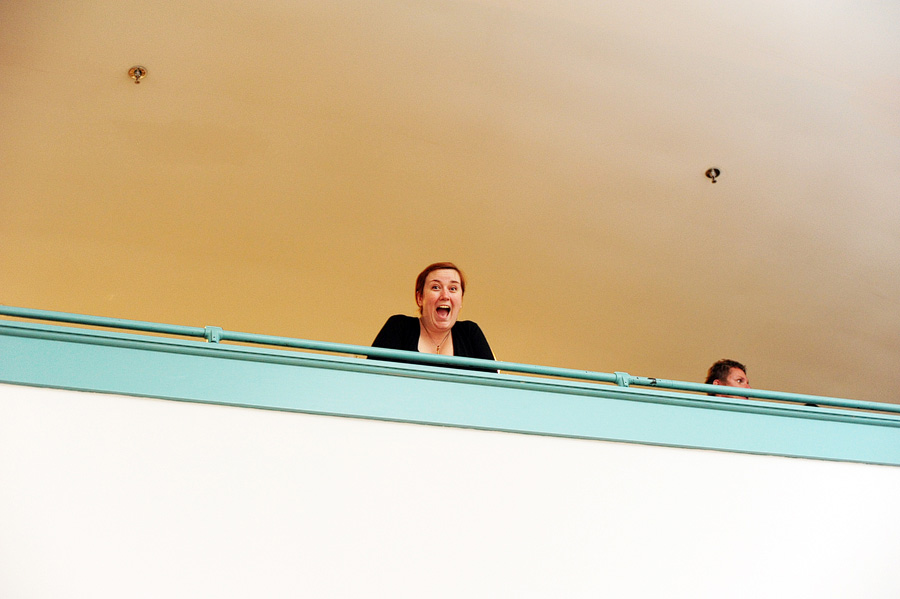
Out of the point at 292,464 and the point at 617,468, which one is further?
the point at 617,468

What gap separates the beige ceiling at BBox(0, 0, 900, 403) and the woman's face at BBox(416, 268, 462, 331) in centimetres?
187

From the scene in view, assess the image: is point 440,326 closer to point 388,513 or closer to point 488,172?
A: point 388,513

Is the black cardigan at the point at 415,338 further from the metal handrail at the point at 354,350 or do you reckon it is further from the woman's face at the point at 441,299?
the metal handrail at the point at 354,350

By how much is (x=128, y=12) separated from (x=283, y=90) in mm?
903

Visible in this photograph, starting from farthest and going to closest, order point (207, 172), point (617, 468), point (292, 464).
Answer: point (207, 172) < point (617, 468) < point (292, 464)

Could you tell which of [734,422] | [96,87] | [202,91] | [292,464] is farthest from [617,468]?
[96,87]

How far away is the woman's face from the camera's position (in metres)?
3.16

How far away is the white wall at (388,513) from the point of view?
2027 mm

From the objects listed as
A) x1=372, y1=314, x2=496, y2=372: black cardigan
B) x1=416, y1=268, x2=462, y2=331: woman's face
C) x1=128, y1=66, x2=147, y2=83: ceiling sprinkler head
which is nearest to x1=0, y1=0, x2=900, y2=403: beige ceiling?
x1=128, y1=66, x2=147, y2=83: ceiling sprinkler head

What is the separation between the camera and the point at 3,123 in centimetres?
493

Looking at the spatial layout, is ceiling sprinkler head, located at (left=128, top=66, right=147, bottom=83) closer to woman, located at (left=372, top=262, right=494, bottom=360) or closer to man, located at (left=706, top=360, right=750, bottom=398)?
woman, located at (left=372, top=262, right=494, bottom=360)

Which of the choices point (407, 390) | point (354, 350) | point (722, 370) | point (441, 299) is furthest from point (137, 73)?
point (722, 370)

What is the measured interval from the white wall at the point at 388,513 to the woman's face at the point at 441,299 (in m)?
0.92

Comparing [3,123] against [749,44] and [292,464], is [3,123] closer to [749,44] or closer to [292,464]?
[292,464]
